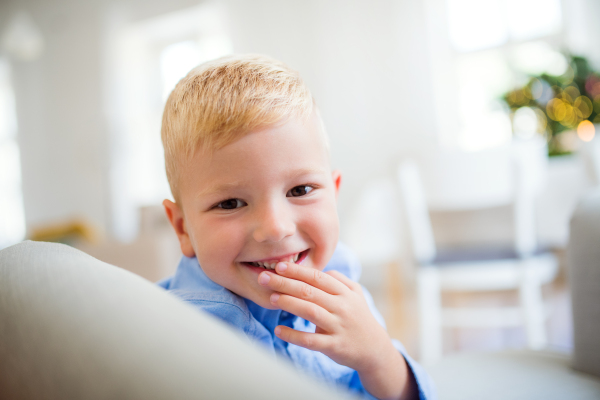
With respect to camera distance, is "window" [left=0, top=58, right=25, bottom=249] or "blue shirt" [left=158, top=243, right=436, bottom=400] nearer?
"blue shirt" [left=158, top=243, right=436, bottom=400]

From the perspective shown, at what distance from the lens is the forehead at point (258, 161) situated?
0.48 meters

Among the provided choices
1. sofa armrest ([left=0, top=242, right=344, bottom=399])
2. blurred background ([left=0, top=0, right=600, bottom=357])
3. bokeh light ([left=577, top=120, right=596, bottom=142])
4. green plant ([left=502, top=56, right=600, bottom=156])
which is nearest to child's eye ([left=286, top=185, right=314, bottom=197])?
sofa armrest ([left=0, top=242, right=344, bottom=399])

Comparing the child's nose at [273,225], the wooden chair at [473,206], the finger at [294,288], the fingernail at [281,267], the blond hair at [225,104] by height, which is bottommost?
the wooden chair at [473,206]

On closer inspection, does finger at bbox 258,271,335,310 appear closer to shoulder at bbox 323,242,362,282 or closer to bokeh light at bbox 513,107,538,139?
shoulder at bbox 323,242,362,282

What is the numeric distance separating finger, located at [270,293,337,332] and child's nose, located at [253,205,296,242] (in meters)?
0.06

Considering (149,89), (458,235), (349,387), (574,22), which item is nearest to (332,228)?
(349,387)

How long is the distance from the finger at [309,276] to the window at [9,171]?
20.4 ft

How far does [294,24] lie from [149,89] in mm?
1942

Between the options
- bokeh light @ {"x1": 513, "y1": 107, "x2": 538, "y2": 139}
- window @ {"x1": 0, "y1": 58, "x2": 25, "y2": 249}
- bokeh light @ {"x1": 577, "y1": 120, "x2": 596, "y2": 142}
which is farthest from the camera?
window @ {"x1": 0, "y1": 58, "x2": 25, "y2": 249}

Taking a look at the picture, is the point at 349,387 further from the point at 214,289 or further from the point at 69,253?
the point at 69,253

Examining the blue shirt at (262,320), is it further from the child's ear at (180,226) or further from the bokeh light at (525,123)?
the bokeh light at (525,123)

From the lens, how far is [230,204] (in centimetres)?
50

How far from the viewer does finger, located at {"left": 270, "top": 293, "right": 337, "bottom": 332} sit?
1.50 ft

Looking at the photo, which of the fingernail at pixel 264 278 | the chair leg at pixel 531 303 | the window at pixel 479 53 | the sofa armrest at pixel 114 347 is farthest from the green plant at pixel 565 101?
the sofa armrest at pixel 114 347
